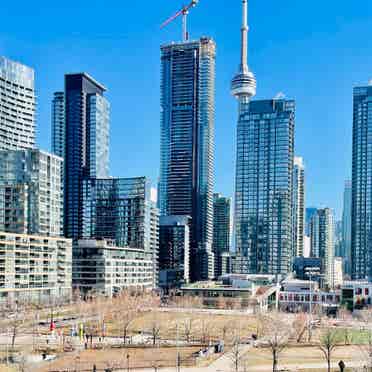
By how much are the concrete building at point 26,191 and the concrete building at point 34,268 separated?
39.6 feet

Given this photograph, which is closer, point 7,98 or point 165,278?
point 165,278

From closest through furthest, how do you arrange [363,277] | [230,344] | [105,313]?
[230,344] → [105,313] → [363,277]

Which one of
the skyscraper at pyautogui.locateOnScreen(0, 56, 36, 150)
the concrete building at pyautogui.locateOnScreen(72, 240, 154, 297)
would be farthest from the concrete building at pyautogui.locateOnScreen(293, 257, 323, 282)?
the skyscraper at pyautogui.locateOnScreen(0, 56, 36, 150)

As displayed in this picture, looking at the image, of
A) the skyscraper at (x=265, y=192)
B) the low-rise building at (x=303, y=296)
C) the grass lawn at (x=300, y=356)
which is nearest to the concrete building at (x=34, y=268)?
the low-rise building at (x=303, y=296)

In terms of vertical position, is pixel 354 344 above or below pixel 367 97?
below

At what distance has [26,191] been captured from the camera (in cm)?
12838

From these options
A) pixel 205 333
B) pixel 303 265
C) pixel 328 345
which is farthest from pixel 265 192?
pixel 328 345

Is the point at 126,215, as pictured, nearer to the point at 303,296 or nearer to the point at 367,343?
the point at 303,296

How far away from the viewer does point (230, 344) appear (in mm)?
62531

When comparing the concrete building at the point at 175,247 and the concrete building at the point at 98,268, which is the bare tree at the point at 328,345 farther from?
the concrete building at the point at 175,247

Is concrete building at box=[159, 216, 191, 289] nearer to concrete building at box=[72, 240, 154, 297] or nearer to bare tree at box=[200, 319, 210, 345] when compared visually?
concrete building at box=[72, 240, 154, 297]

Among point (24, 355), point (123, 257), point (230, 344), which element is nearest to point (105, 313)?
point (230, 344)

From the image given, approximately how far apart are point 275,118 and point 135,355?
132 metres

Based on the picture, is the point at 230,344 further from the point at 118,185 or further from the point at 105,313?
Result: the point at 118,185
